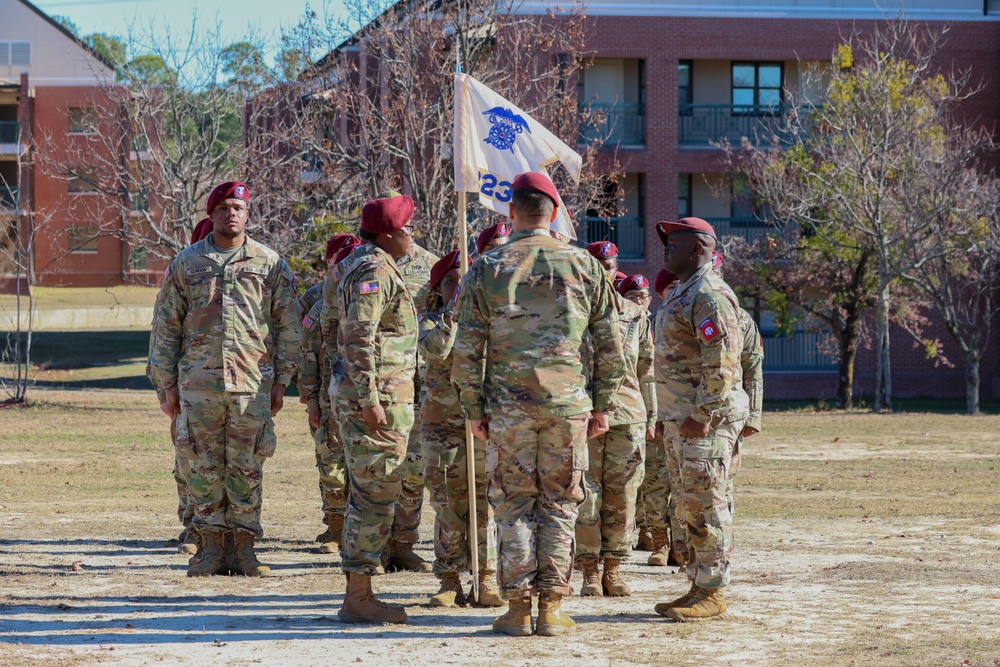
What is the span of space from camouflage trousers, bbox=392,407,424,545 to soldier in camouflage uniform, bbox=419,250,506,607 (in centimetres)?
57

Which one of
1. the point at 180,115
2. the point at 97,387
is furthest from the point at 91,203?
the point at 180,115

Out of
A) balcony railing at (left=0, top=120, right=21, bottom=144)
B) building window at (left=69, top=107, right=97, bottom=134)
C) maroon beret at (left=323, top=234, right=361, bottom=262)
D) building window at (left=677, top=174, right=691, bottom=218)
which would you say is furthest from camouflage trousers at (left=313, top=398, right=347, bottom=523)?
balcony railing at (left=0, top=120, right=21, bottom=144)

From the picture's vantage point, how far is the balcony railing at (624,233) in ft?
125

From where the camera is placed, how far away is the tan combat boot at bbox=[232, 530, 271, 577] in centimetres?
890

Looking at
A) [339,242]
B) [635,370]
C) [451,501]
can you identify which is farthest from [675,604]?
[339,242]

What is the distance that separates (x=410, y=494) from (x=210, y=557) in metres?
1.49

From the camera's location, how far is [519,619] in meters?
7.00

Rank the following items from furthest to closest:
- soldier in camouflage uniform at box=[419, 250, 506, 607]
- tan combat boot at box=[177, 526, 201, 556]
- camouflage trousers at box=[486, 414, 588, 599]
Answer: tan combat boot at box=[177, 526, 201, 556] < soldier in camouflage uniform at box=[419, 250, 506, 607] < camouflage trousers at box=[486, 414, 588, 599]

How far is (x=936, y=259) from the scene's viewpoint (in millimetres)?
30875

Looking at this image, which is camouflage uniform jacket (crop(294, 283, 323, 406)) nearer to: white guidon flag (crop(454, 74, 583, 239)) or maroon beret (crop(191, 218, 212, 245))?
maroon beret (crop(191, 218, 212, 245))

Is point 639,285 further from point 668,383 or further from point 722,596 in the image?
point 722,596

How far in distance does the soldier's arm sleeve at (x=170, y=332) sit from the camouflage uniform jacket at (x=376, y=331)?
1.68m

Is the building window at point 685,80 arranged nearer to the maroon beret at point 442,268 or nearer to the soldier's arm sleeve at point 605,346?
the maroon beret at point 442,268

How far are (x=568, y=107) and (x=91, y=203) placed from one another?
1172 inches
